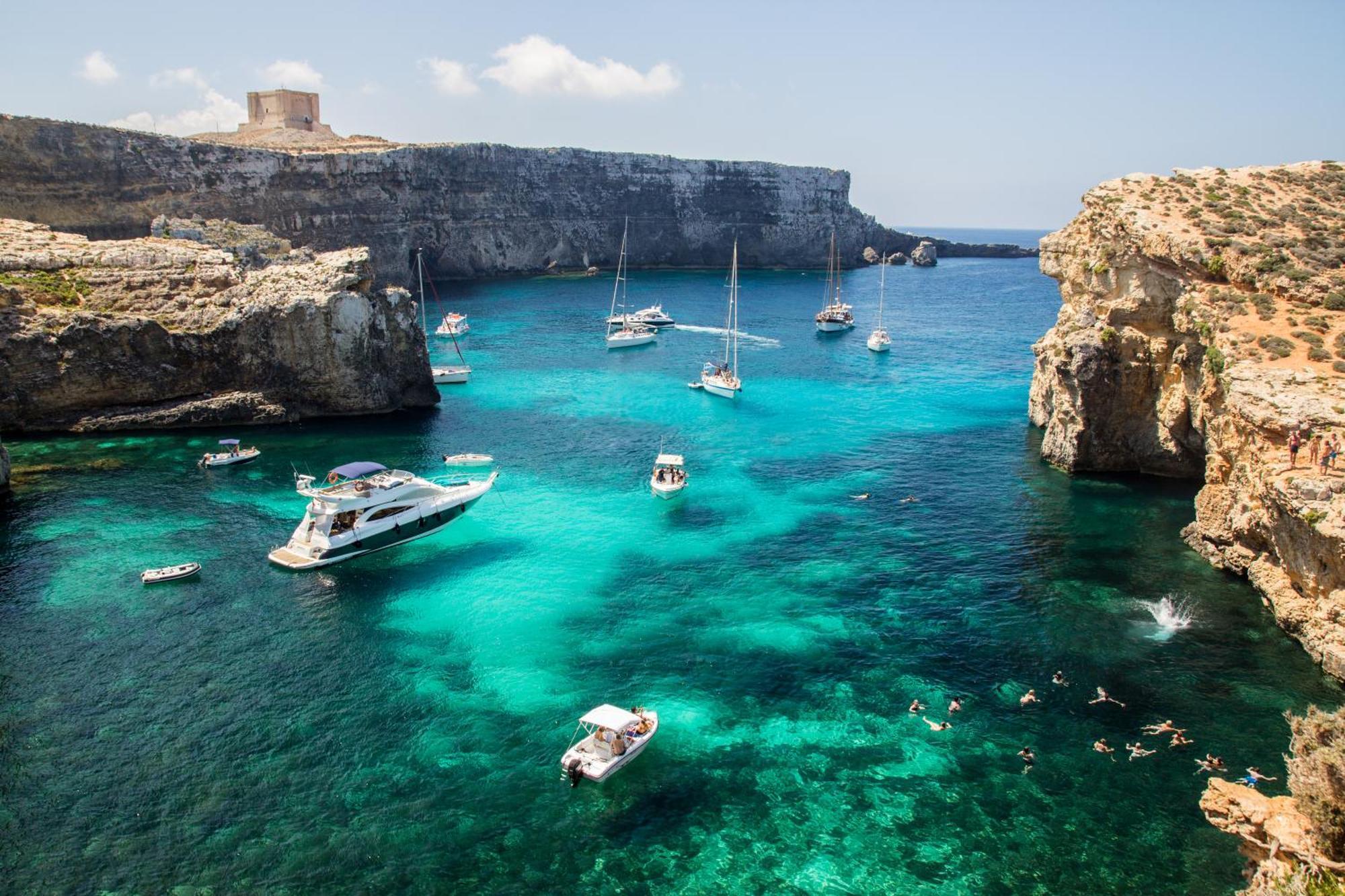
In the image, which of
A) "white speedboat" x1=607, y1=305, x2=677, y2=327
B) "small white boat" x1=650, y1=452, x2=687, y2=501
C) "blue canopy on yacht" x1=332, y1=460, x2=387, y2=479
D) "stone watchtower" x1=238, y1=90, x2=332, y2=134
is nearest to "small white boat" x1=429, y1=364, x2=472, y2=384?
"white speedboat" x1=607, y1=305, x2=677, y2=327

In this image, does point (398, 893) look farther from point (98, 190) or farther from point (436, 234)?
point (436, 234)

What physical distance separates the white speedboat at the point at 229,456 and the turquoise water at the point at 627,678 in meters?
0.98

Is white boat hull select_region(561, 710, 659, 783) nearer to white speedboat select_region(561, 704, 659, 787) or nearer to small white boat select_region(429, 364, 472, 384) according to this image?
white speedboat select_region(561, 704, 659, 787)

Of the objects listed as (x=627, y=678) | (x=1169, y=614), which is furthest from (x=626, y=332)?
(x=1169, y=614)

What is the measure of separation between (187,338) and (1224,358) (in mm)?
67709

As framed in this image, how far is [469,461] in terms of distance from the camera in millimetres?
59406

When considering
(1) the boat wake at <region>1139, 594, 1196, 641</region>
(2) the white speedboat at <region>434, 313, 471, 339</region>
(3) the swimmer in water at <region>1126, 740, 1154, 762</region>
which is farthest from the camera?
(2) the white speedboat at <region>434, 313, 471, 339</region>

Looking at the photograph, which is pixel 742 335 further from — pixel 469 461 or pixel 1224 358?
pixel 1224 358

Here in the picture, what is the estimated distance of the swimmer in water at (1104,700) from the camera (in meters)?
32.5

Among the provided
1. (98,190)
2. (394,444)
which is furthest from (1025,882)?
(98,190)

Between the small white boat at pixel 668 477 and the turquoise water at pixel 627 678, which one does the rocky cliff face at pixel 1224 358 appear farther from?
the small white boat at pixel 668 477

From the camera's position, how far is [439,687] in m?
33.6

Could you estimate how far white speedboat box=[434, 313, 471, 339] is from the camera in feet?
350

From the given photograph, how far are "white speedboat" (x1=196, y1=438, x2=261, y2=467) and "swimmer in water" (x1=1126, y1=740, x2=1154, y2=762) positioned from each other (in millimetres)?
53622
